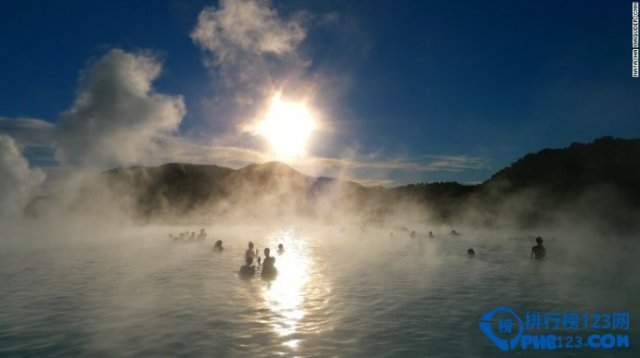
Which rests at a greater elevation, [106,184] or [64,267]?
[106,184]

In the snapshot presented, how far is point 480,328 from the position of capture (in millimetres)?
12758

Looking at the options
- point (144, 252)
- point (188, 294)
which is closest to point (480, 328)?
point (188, 294)

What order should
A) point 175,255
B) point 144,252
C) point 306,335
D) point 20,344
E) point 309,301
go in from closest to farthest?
point 20,344, point 306,335, point 309,301, point 175,255, point 144,252

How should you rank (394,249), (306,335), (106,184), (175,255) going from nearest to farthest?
(306,335) < (175,255) < (394,249) < (106,184)

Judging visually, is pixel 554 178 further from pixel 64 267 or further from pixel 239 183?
pixel 239 183

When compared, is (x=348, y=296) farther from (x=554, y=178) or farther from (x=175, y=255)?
(x=554, y=178)

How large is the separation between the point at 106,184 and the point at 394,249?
127018 mm

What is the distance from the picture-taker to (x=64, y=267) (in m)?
24.7

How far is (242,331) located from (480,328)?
273 inches

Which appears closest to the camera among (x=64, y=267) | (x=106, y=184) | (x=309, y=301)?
(x=309, y=301)

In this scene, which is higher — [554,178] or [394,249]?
[554,178]

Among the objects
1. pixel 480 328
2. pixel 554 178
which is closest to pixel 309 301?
pixel 480 328

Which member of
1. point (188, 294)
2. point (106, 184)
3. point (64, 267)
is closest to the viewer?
point (188, 294)

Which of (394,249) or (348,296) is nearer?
(348,296)
